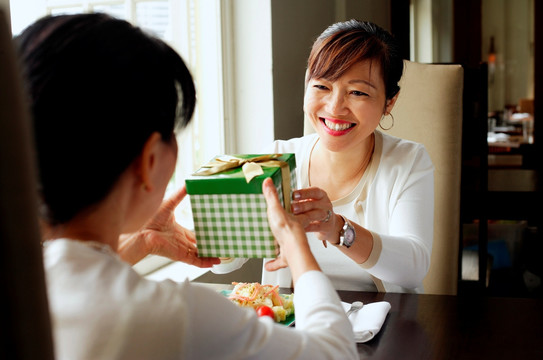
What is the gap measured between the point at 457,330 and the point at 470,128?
6.02 ft

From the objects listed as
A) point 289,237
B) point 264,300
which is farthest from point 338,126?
point 289,237

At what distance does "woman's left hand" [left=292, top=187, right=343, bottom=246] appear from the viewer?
1258 millimetres

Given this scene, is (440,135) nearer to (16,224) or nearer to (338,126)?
(338,126)

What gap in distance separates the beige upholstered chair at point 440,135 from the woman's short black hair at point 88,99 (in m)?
1.35

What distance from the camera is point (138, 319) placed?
0.63m

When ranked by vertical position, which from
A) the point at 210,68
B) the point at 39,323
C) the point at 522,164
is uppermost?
the point at 210,68

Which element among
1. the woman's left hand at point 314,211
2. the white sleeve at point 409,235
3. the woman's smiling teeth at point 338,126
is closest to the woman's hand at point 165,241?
the woman's left hand at point 314,211

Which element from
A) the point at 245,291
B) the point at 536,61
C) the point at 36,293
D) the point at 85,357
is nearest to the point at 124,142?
the point at 85,357

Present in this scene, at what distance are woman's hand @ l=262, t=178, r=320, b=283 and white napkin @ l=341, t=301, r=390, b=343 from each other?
30cm

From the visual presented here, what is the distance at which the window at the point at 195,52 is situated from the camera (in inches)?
84.8

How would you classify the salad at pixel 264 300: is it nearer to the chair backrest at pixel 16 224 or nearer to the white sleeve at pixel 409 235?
the white sleeve at pixel 409 235

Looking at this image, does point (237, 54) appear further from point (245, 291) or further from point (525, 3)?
point (525, 3)

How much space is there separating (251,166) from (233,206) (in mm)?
71

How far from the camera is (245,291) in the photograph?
1254 mm
